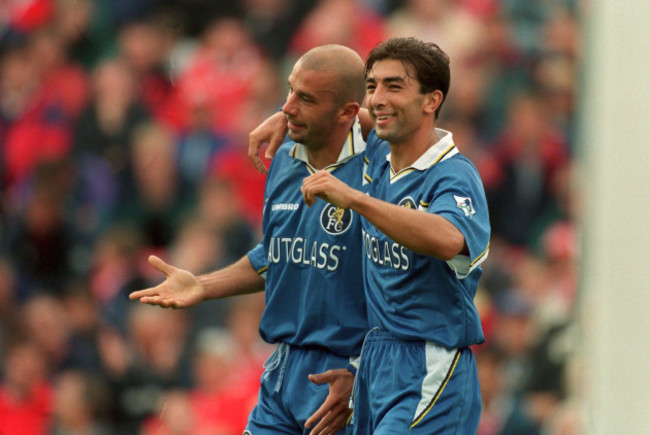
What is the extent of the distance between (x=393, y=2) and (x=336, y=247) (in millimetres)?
3961

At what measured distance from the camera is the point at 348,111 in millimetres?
4359

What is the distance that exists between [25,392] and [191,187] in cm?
184

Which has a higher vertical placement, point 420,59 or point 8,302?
point 420,59

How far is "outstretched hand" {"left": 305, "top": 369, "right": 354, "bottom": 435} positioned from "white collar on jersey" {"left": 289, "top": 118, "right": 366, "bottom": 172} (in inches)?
34.2

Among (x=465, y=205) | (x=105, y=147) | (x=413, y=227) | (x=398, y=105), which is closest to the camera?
(x=413, y=227)

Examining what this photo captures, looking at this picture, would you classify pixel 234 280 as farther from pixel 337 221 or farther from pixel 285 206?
pixel 337 221

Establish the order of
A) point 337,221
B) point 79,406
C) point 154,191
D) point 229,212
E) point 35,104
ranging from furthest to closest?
1. point 35,104
2. point 154,191
3. point 229,212
4. point 79,406
5. point 337,221

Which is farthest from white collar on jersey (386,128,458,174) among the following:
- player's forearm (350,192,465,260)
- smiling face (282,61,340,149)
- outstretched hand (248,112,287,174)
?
outstretched hand (248,112,287,174)

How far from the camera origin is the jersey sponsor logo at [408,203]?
3906 millimetres

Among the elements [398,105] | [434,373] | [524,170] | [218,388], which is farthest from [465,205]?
[524,170]

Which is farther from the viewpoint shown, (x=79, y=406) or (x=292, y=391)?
(x=79, y=406)

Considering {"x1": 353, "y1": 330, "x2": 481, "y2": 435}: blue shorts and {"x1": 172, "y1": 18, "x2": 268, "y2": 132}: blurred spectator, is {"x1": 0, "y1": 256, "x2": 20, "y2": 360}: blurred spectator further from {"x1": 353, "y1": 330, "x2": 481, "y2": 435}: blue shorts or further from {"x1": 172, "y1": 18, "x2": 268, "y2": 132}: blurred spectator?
{"x1": 353, "y1": 330, "x2": 481, "y2": 435}: blue shorts

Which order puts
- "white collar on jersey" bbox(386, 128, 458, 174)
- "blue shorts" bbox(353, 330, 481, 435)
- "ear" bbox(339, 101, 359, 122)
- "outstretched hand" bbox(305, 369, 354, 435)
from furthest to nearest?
"ear" bbox(339, 101, 359, 122)
"outstretched hand" bbox(305, 369, 354, 435)
"white collar on jersey" bbox(386, 128, 458, 174)
"blue shorts" bbox(353, 330, 481, 435)

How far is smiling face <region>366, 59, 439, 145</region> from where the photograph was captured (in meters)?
3.96
